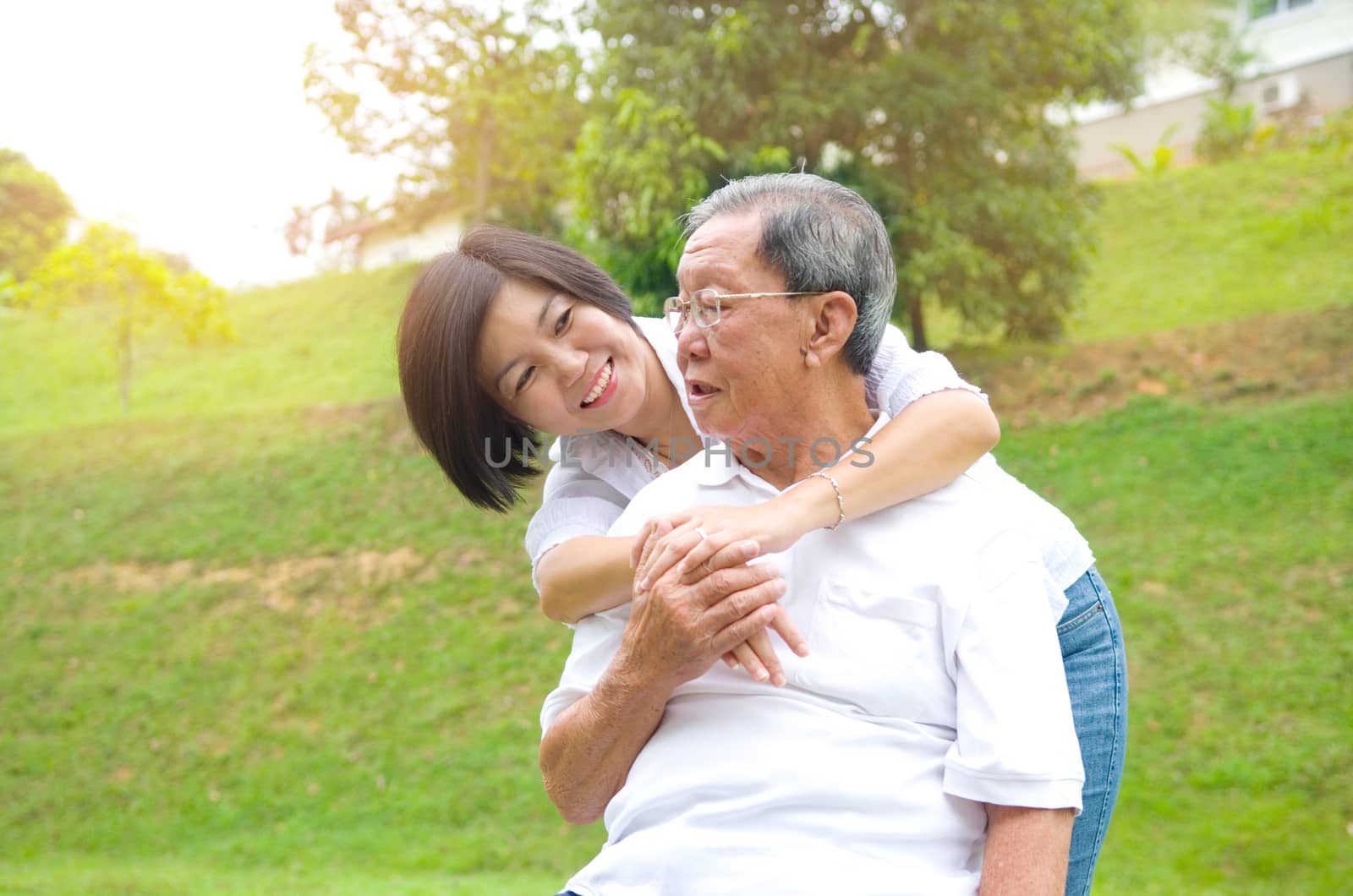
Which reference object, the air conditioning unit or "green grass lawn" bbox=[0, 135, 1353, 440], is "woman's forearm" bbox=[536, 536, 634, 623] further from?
the air conditioning unit

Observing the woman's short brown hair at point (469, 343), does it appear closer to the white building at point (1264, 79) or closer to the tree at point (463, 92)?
the tree at point (463, 92)

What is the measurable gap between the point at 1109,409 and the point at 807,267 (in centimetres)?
727

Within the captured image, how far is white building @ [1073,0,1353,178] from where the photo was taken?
19422 mm

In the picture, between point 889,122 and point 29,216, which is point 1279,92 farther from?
point 29,216

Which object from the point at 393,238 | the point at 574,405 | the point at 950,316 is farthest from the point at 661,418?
the point at 393,238

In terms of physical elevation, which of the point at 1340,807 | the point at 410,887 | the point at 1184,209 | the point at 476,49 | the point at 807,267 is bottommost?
the point at 410,887

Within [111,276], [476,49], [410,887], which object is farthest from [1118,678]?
[111,276]

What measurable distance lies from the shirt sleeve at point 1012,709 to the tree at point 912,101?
6231 mm

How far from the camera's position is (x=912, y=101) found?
26.6 feet

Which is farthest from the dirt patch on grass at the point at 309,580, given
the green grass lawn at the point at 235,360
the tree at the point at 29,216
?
the tree at the point at 29,216

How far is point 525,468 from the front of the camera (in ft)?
7.42

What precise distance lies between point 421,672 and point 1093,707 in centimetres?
644

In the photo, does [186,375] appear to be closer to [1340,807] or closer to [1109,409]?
[1109,409]

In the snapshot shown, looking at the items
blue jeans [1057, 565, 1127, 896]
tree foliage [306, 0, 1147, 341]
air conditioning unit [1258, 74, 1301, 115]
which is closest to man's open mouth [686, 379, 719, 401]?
blue jeans [1057, 565, 1127, 896]
